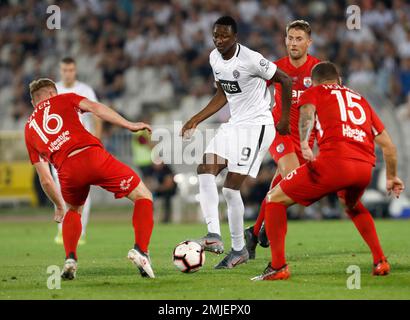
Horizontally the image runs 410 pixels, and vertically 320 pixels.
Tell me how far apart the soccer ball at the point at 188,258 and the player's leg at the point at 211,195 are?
587mm

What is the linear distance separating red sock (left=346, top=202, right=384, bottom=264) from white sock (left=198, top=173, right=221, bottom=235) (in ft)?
5.52

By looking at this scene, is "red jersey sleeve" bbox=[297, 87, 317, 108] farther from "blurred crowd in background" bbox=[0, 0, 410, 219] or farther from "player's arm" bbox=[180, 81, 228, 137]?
"blurred crowd in background" bbox=[0, 0, 410, 219]

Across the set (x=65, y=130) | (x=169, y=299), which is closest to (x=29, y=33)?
(x=65, y=130)

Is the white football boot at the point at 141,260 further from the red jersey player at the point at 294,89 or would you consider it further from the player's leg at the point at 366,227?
the red jersey player at the point at 294,89

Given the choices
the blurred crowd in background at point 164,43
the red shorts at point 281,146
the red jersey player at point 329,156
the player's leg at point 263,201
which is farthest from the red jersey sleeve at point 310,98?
the blurred crowd in background at point 164,43

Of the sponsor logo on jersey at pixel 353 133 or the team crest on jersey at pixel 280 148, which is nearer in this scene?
the sponsor logo on jersey at pixel 353 133

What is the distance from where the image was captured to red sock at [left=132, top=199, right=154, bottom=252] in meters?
9.12

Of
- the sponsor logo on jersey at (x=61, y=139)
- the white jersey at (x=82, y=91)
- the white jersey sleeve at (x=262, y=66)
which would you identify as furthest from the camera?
the white jersey at (x=82, y=91)

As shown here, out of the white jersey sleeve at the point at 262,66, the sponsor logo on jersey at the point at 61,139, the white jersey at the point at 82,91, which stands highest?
the white jersey at the point at 82,91

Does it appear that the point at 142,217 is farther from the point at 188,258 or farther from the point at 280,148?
the point at 280,148

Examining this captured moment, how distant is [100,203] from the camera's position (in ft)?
69.9

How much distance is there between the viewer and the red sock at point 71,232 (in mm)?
9289

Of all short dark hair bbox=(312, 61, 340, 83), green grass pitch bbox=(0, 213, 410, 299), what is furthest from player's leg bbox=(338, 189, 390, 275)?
short dark hair bbox=(312, 61, 340, 83)

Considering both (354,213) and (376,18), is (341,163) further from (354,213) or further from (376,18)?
(376,18)
